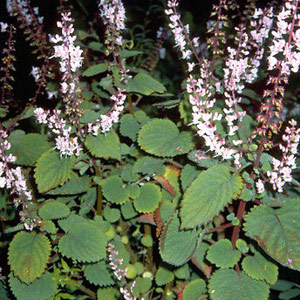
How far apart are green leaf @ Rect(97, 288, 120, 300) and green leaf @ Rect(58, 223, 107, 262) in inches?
8.9

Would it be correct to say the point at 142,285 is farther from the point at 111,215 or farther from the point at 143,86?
the point at 143,86

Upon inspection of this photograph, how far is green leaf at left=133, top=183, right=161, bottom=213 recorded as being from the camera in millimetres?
1301

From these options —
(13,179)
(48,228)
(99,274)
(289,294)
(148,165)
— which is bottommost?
(289,294)

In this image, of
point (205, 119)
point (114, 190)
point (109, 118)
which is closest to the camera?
point (205, 119)

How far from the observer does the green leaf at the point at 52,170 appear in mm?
1210

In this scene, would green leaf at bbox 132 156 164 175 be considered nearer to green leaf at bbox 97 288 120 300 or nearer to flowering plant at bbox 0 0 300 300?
flowering plant at bbox 0 0 300 300

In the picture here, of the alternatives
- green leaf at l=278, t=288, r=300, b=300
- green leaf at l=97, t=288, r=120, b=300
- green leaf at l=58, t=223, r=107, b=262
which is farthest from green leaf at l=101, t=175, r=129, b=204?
green leaf at l=278, t=288, r=300, b=300

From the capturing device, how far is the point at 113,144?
4.19 ft

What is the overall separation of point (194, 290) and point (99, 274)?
366 millimetres

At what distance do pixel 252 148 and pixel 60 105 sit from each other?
0.90 meters

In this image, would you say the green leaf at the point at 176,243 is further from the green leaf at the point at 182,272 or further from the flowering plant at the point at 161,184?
the green leaf at the point at 182,272

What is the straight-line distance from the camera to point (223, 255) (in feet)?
3.95

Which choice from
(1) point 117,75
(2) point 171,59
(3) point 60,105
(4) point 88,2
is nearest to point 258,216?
(1) point 117,75

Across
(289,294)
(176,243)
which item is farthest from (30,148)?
(289,294)
